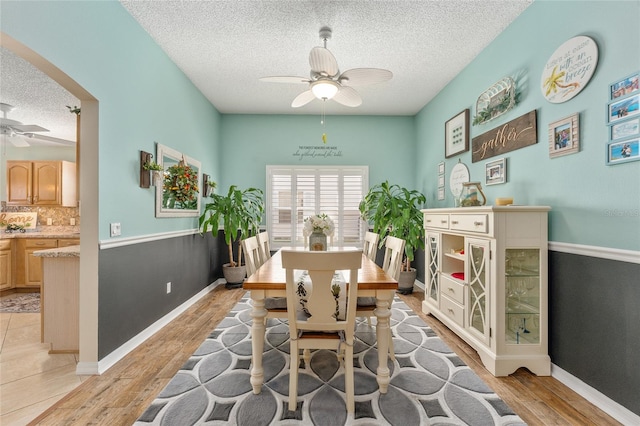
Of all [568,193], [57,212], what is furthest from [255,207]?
[568,193]

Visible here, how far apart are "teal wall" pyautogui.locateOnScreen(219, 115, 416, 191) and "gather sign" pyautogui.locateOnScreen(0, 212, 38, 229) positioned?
3459 mm

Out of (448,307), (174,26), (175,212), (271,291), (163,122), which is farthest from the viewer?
(175,212)

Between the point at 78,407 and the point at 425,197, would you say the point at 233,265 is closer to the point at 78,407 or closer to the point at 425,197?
the point at 78,407

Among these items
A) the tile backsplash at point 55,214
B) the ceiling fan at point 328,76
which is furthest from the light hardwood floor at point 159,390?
the tile backsplash at point 55,214

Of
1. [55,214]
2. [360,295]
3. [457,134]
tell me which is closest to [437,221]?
[457,134]

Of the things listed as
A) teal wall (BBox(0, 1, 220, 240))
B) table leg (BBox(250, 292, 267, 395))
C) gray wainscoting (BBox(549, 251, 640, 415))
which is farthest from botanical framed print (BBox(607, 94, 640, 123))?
teal wall (BBox(0, 1, 220, 240))

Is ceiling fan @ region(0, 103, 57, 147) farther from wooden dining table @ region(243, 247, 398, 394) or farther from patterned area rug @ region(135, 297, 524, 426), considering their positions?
wooden dining table @ region(243, 247, 398, 394)

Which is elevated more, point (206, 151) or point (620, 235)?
point (206, 151)

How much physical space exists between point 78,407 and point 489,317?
9.28 ft

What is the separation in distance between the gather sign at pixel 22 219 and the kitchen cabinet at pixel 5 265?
0.73 m

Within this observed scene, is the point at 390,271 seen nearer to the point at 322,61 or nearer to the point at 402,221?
the point at 322,61

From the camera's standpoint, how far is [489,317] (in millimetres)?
2174

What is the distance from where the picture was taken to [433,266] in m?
3.20

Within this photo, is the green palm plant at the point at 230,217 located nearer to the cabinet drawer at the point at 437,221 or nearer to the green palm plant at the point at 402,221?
the green palm plant at the point at 402,221
